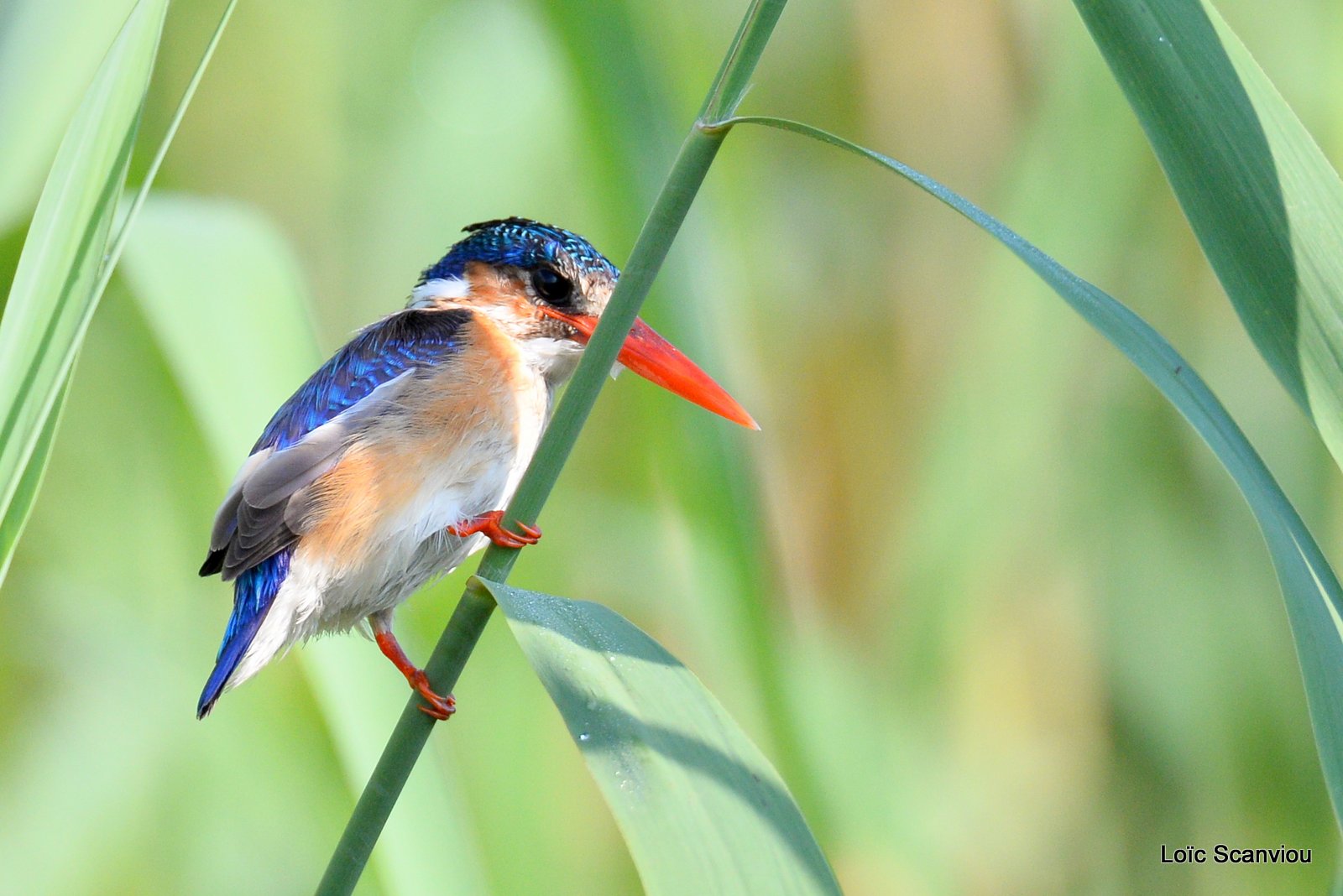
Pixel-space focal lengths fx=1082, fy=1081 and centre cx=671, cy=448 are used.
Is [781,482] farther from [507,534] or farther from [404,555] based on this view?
[507,534]

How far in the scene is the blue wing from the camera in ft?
4.15

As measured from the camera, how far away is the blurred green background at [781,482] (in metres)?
1.39

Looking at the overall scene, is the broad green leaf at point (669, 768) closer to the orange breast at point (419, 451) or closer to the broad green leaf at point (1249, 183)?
the broad green leaf at point (1249, 183)

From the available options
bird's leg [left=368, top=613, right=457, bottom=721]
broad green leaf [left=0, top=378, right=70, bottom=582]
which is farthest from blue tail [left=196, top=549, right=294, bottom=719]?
broad green leaf [left=0, top=378, right=70, bottom=582]

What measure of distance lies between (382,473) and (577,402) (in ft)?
1.97

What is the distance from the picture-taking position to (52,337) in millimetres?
708

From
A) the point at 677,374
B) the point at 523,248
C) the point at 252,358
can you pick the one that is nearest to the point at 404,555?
the point at 252,358

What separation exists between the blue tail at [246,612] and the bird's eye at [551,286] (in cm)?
53

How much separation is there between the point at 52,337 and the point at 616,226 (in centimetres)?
78

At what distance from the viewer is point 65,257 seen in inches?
28.8

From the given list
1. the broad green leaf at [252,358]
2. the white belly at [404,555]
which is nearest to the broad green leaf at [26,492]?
the broad green leaf at [252,358]

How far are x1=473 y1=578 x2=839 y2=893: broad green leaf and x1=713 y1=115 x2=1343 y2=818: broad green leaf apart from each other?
0.92 feet

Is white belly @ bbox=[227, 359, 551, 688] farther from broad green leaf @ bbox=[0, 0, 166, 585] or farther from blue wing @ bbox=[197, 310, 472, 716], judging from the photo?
broad green leaf @ bbox=[0, 0, 166, 585]

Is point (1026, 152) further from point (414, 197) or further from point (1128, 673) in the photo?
point (414, 197)
